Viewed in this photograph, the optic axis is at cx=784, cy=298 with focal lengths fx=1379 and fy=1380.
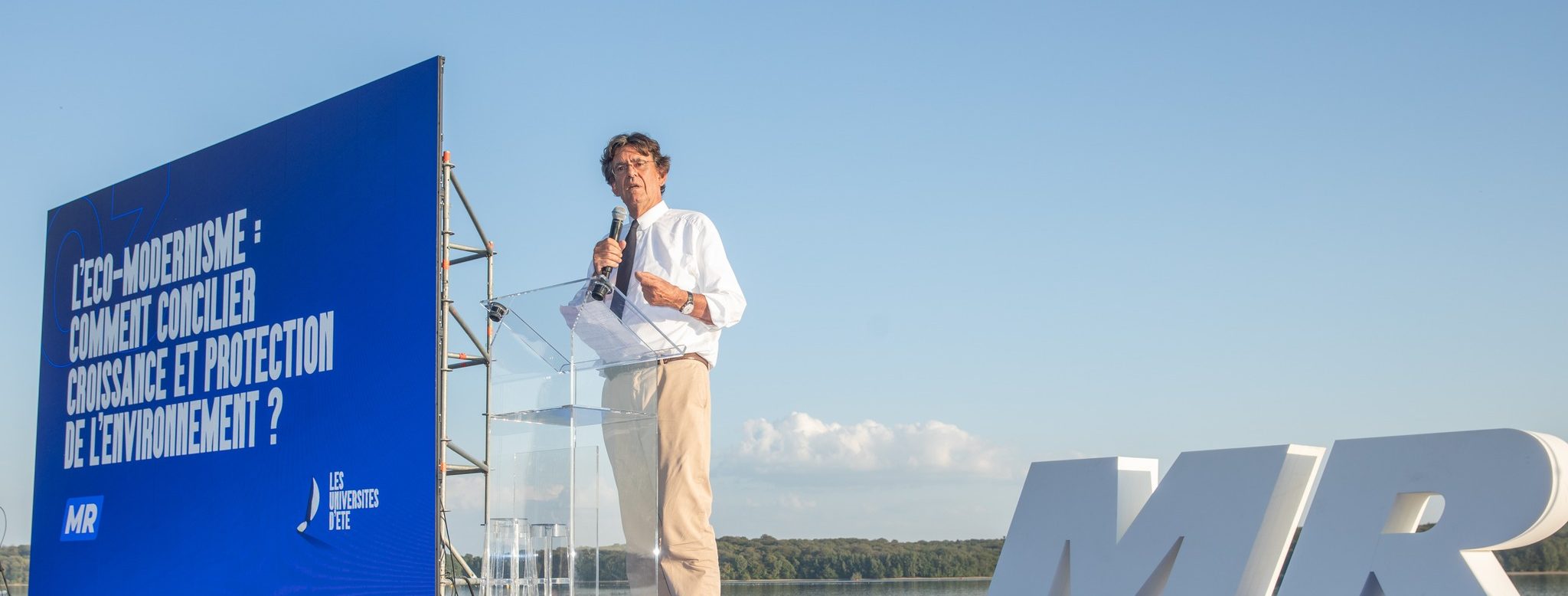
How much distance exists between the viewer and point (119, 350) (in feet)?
17.6

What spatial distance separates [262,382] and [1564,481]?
3773mm

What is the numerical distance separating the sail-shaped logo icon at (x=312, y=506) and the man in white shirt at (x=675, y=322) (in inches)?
63.4

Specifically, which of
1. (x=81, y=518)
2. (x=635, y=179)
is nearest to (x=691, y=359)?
(x=635, y=179)

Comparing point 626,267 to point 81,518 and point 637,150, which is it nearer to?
point 637,150

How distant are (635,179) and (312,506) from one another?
1780 mm

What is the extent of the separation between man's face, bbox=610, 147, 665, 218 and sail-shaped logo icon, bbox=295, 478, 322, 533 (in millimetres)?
1666

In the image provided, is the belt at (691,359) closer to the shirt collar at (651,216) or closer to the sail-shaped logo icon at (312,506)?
the shirt collar at (651,216)

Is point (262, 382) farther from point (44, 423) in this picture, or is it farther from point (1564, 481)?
point (1564, 481)

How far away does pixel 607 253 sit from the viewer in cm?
303

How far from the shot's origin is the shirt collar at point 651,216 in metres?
3.22

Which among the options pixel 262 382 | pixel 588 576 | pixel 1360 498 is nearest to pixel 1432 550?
pixel 1360 498

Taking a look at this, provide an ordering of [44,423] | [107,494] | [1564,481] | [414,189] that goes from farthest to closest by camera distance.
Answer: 1. [44,423]
2. [107,494]
3. [414,189]
4. [1564,481]

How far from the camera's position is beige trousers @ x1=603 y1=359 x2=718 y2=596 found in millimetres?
2844

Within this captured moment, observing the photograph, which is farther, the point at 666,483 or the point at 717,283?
the point at 717,283
